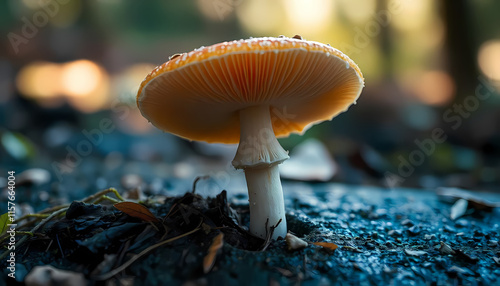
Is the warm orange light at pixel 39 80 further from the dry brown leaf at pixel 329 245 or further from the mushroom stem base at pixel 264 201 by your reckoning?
the dry brown leaf at pixel 329 245

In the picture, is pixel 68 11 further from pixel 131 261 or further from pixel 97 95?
pixel 131 261

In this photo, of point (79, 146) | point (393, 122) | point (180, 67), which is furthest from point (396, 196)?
point (393, 122)

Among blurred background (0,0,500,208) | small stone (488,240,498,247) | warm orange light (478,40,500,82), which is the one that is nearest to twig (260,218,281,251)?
small stone (488,240,498,247)

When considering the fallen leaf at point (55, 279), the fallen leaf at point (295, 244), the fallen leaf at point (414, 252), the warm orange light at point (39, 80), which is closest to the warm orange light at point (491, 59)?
the fallen leaf at point (414, 252)

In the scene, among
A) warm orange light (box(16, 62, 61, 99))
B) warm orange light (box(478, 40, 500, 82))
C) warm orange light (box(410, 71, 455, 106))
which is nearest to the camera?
warm orange light (box(478, 40, 500, 82))

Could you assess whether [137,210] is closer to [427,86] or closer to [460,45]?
[460,45]

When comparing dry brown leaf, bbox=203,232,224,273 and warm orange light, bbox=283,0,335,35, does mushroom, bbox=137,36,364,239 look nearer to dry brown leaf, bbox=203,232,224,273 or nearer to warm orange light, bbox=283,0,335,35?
dry brown leaf, bbox=203,232,224,273
